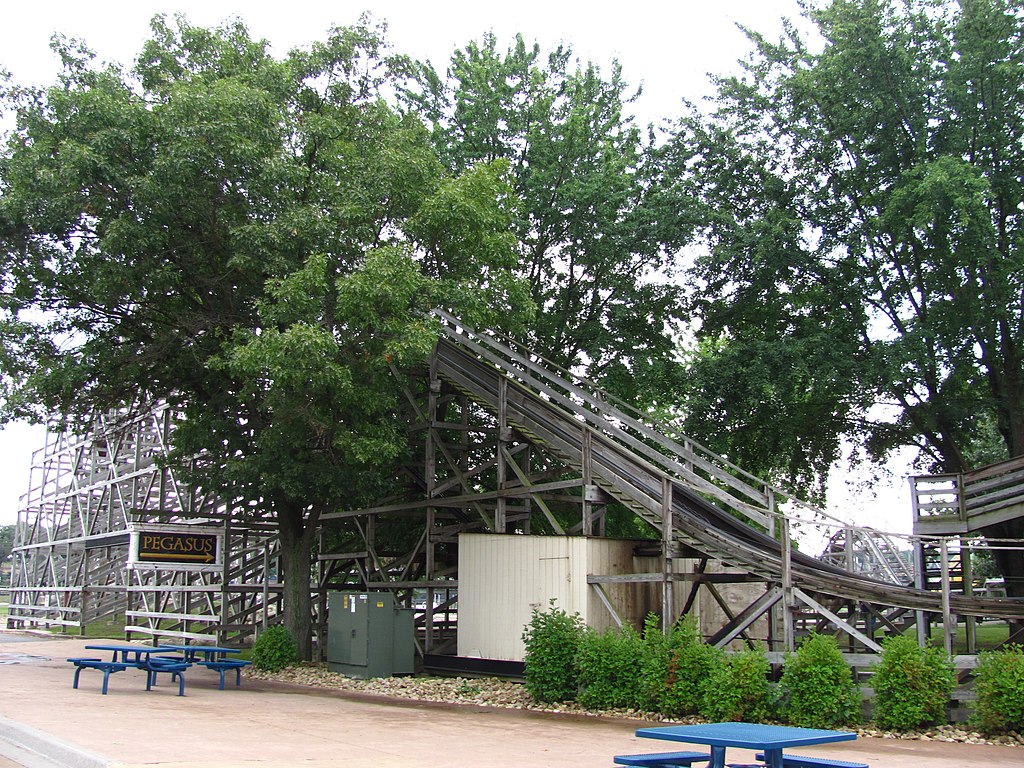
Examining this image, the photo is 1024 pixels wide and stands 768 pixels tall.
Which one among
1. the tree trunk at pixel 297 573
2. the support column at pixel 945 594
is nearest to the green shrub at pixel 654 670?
the support column at pixel 945 594

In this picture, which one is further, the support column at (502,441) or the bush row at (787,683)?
the support column at (502,441)

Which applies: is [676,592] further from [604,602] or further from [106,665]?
[106,665]

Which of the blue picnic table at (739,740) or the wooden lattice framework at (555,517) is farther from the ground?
the wooden lattice framework at (555,517)

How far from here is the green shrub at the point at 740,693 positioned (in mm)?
12148

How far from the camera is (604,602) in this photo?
16.2m

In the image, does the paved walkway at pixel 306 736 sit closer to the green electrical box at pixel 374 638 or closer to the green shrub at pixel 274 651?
the green electrical box at pixel 374 638

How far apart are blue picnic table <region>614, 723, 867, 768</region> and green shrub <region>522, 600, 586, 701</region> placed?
726 cm

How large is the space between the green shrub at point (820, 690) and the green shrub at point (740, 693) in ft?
0.90

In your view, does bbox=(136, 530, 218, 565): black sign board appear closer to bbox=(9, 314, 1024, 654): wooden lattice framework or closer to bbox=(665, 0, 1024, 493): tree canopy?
bbox=(9, 314, 1024, 654): wooden lattice framework

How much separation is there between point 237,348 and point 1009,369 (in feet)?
50.5

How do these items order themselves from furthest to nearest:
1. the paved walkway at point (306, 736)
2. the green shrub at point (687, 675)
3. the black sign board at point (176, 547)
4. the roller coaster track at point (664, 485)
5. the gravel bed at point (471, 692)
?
the black sign board at point (176, 547)
the roller coaster track at point (664, 485)
the green shrub at point (687, 675)
the gravel bed at point (471, 692)
the paved walkway at point (306, 736)

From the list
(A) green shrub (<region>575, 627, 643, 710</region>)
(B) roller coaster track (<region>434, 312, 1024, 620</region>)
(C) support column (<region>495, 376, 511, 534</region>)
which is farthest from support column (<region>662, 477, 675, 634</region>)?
(C) support column (<region>495, 376, 511, 534</region>)

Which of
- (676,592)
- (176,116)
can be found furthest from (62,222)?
(676,592)

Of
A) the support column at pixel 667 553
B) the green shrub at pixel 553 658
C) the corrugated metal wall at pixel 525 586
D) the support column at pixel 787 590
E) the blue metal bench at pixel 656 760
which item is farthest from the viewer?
the corrugated metal wall at pixel 525 586
